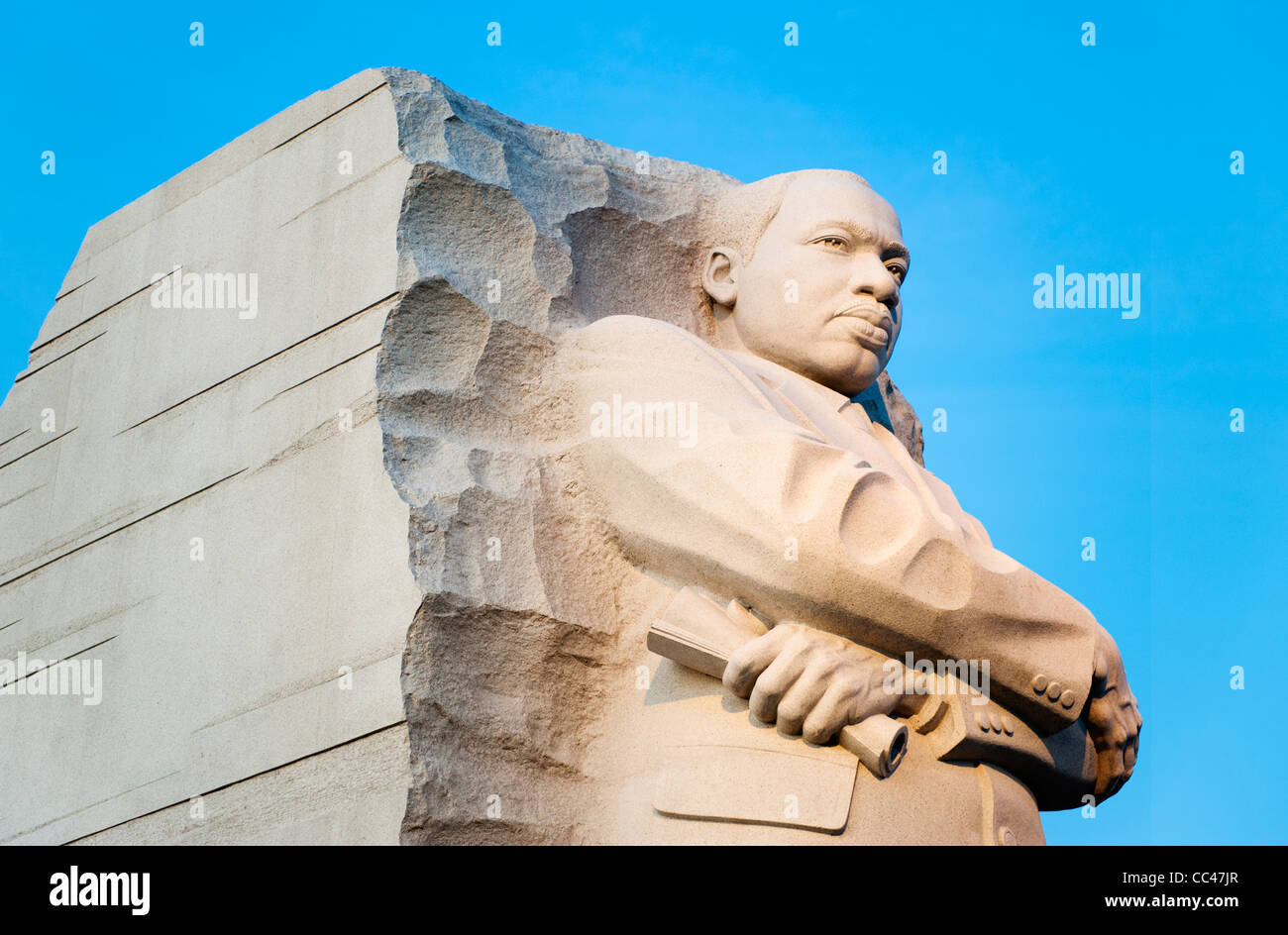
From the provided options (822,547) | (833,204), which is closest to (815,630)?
Result: (822,547)

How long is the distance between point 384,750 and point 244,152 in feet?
7.97

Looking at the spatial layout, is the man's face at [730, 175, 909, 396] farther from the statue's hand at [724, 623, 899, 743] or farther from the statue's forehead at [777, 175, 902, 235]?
the statue's hand at [724, 623, 899, 743]

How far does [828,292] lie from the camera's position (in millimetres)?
5547

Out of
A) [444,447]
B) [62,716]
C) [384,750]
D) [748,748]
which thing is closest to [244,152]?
[444,447]

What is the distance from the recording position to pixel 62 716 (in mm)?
5020

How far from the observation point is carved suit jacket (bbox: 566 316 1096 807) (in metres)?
4.43

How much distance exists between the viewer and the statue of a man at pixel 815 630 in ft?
14.0

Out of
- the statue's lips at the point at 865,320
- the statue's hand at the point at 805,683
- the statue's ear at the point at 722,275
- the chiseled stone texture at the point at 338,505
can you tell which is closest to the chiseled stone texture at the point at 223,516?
the chiseled stone texture at the point at 338,505

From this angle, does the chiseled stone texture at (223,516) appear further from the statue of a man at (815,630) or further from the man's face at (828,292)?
the man's face at (828,292)

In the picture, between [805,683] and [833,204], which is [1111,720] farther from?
[833,204]

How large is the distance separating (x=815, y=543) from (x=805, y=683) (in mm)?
388

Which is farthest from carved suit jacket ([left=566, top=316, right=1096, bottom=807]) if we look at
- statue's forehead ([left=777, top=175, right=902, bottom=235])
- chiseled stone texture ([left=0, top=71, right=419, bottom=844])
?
statue's forehead ([left=777, top=175, right=902, bottom=235])

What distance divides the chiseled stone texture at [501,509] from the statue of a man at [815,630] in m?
0.13
